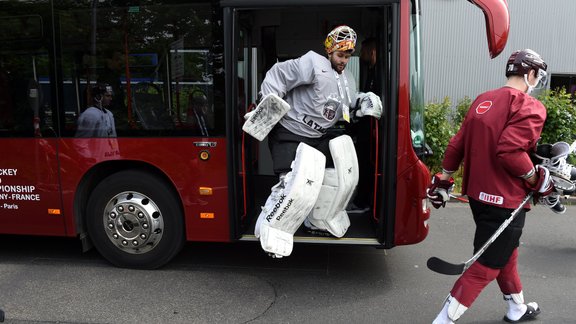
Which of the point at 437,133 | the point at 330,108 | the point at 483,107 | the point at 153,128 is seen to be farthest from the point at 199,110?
the point at 437,133

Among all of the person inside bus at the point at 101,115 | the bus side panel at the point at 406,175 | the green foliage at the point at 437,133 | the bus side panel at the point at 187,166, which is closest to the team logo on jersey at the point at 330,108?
the bus side panel at the point at 406,175

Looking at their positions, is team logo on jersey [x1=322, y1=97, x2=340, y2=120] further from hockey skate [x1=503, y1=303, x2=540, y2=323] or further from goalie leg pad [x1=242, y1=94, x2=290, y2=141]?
hockey skate [x1=503, y1=303, x2=540, y2=323]

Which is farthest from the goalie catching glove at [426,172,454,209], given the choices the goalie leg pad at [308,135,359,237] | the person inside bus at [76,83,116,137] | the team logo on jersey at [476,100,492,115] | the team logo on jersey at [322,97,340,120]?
the person inside bus at [76,83,116,137]

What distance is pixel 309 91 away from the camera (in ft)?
13.1

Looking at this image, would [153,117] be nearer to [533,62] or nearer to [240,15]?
[240,15]

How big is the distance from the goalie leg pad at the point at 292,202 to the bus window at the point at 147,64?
76cm

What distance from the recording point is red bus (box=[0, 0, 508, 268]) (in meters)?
3.82

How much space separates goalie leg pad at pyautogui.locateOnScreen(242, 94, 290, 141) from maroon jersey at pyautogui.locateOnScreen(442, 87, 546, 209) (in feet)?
4.27

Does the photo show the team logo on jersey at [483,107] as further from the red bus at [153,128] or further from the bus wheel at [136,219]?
the bus wheel at [136,219]

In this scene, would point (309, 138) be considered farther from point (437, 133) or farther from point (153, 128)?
point (437, 133)

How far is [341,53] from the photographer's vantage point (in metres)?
3.93

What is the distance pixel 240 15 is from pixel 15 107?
7.06ft

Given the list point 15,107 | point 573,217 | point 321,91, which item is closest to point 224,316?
point 321,91

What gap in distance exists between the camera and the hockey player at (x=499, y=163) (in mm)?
2830
